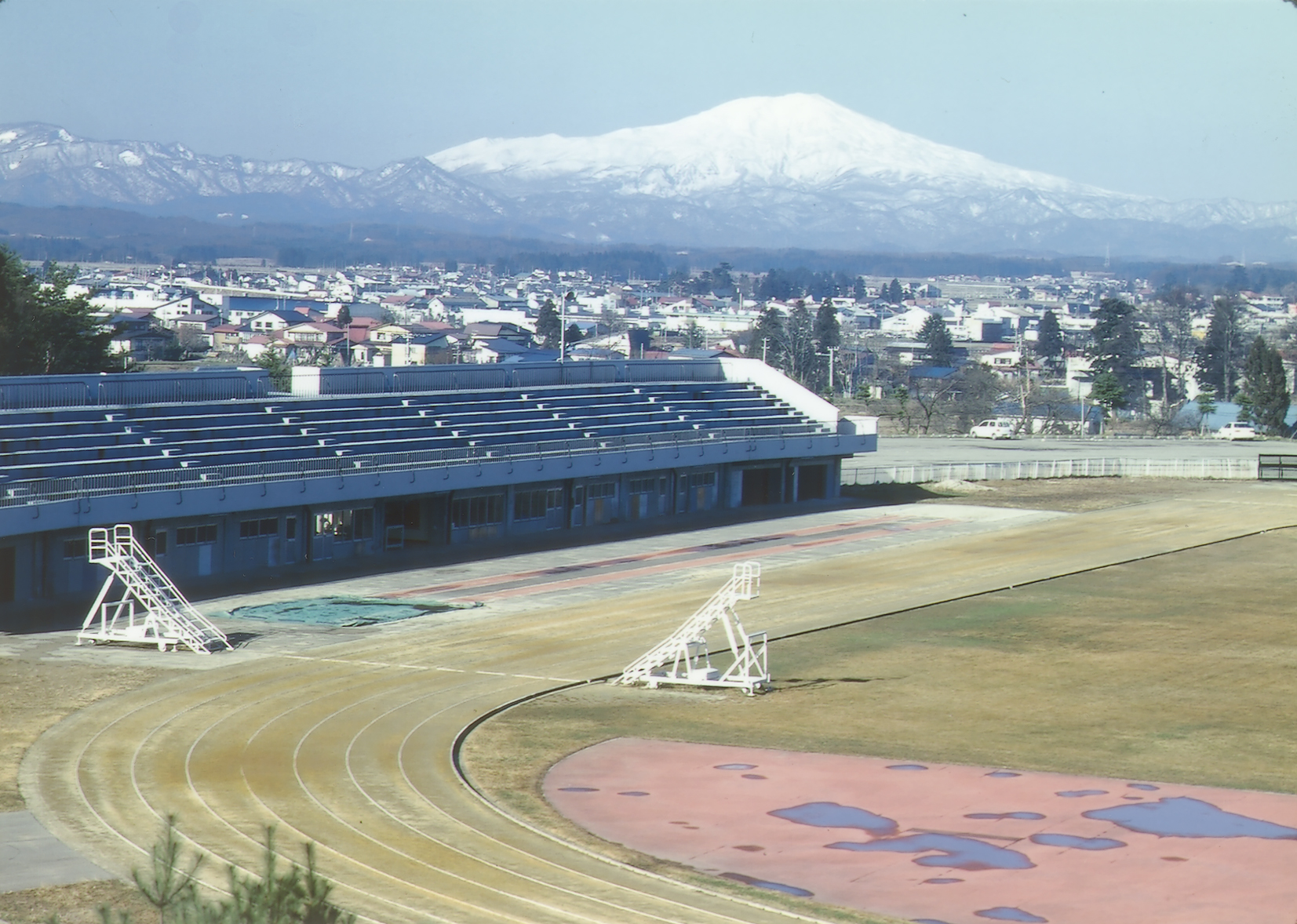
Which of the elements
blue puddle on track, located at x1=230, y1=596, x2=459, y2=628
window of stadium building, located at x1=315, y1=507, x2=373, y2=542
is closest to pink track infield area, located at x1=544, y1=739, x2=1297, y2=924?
blue puddle on track, located at x1=230, y1=596, x2=459, y2=628

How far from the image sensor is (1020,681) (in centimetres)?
4934

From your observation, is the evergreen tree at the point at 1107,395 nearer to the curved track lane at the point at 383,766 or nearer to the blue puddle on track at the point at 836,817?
the curved track lane at the point at 383,766

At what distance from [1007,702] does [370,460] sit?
105ft

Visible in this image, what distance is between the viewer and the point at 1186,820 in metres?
34.2

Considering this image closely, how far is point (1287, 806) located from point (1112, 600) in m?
28.9

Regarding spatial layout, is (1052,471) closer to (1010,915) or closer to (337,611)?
(337,611)

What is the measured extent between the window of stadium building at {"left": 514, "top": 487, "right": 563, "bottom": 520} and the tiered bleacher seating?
2.31 meters

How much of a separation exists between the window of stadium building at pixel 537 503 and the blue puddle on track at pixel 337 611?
18.4 m

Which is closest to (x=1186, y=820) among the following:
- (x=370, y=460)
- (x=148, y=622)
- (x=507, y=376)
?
(x=148, y=622)

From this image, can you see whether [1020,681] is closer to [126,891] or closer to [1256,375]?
[126,891]

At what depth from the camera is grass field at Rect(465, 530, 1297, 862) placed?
39.6 meters

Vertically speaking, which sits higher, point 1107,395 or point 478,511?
point 1107,395

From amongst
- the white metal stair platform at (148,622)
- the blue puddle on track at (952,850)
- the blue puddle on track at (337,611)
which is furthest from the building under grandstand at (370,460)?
the blue puddle on track at (952,850)

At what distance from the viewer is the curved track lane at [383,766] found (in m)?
29.3
